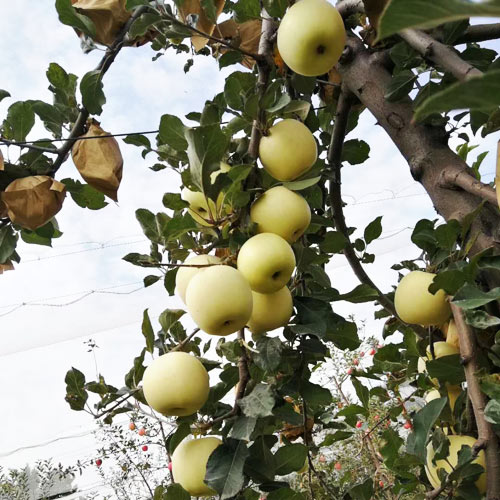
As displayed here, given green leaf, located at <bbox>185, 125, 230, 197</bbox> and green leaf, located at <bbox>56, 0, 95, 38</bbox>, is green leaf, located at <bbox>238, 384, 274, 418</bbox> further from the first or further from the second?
green leaf, located at <bbox>56, 0, 95, 38</bbox>

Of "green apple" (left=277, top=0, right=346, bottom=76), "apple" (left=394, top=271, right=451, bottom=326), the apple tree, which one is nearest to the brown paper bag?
the apple tree

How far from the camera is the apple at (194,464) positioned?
0.48 meters

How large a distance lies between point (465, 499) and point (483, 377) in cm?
12

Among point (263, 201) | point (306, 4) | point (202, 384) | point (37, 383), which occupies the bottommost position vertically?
point (202, 384)

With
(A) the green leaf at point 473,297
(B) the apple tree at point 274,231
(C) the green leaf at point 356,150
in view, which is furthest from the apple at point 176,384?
(C) the green leaf at point 356,150

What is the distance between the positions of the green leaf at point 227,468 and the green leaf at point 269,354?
0.08 meters

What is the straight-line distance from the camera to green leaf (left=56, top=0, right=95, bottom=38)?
0.59 metres

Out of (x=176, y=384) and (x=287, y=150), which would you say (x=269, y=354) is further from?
(x=287, y=150)

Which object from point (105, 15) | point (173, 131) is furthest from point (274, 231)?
point (105, 15)

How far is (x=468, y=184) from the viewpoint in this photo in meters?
0.50

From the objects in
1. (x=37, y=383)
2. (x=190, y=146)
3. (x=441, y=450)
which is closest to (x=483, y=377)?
(x=441, y=450)

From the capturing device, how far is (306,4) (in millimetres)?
499

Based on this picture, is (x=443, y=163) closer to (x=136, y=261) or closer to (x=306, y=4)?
(x=306, y=4)

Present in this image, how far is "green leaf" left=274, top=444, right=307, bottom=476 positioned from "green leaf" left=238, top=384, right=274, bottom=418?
103 millimetres
